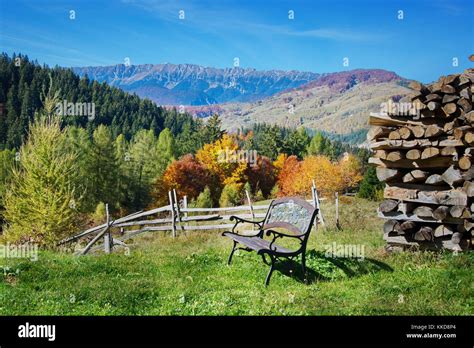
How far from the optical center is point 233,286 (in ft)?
22.7

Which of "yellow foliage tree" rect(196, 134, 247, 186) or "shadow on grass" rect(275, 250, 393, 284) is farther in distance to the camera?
"yellow foliage tree" rect(196, 134, 247, 186)

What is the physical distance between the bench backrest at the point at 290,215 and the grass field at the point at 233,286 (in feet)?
1.95

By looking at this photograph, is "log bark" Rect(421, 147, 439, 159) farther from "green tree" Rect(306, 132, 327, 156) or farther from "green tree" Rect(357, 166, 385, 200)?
"green tree" Rect(306, 132, 327, 156)

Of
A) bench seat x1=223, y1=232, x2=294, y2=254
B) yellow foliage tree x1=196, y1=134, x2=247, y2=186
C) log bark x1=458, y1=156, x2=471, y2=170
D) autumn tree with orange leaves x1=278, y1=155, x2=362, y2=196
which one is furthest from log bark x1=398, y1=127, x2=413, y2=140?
autumn tree with orange leaves x1=278, y1=155, x2=362, y2=196

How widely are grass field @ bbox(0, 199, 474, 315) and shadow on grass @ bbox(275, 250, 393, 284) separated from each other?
0.6 inches

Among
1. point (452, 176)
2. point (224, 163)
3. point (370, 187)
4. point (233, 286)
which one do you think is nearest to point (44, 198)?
point (233, 286)

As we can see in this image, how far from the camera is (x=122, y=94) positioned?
10394 cm

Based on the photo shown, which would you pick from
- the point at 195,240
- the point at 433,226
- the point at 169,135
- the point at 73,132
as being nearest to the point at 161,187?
the point at 73,132

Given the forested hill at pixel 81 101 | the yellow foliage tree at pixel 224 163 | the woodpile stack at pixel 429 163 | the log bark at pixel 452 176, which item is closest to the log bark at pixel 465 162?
the woodpile stack at pixel 429 163

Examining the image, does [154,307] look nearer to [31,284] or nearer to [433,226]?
[31,284]

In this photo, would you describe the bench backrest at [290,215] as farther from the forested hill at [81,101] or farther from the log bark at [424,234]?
the forested hill at [81,101]

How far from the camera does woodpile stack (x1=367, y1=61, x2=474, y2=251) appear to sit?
823 cm

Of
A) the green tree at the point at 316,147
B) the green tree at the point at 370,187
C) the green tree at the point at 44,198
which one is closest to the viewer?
the green tree at the point at 44,198

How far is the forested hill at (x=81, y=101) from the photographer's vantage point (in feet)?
268
